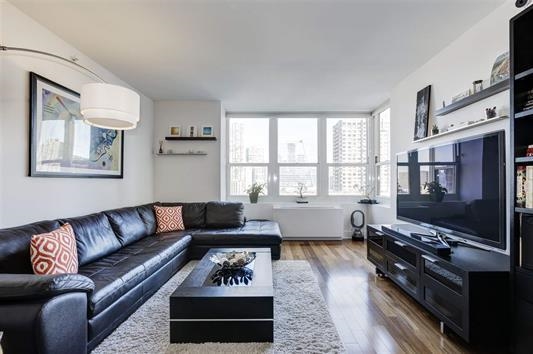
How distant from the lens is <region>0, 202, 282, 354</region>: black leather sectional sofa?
1.39m

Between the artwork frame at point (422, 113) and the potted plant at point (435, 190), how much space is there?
2.97 ft

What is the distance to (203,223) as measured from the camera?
4426mm

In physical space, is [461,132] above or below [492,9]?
below

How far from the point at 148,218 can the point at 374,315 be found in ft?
10.5

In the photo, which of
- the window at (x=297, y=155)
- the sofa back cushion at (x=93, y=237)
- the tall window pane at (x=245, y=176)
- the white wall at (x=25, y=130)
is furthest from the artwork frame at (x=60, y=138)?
the window at (x=297, y=155)

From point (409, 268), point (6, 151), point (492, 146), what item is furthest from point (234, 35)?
point (409, 268)

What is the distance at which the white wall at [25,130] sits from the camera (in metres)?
2.25

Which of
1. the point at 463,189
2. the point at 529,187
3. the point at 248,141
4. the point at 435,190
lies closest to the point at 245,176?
the point at 248,141

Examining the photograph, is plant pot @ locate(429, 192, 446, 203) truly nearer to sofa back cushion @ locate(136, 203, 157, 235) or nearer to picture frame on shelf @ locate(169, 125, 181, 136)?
sofa back cushion @ locate(136, 203, 157, 235)

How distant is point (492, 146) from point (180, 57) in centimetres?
320

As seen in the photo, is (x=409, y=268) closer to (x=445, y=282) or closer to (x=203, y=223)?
(x=445, y=282)

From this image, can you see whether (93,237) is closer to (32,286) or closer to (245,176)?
(32,286)

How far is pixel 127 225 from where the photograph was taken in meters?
3.37

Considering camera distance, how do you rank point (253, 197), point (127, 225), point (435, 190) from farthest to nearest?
point (253, 197)
point (127, 225)
point (435, 190)
